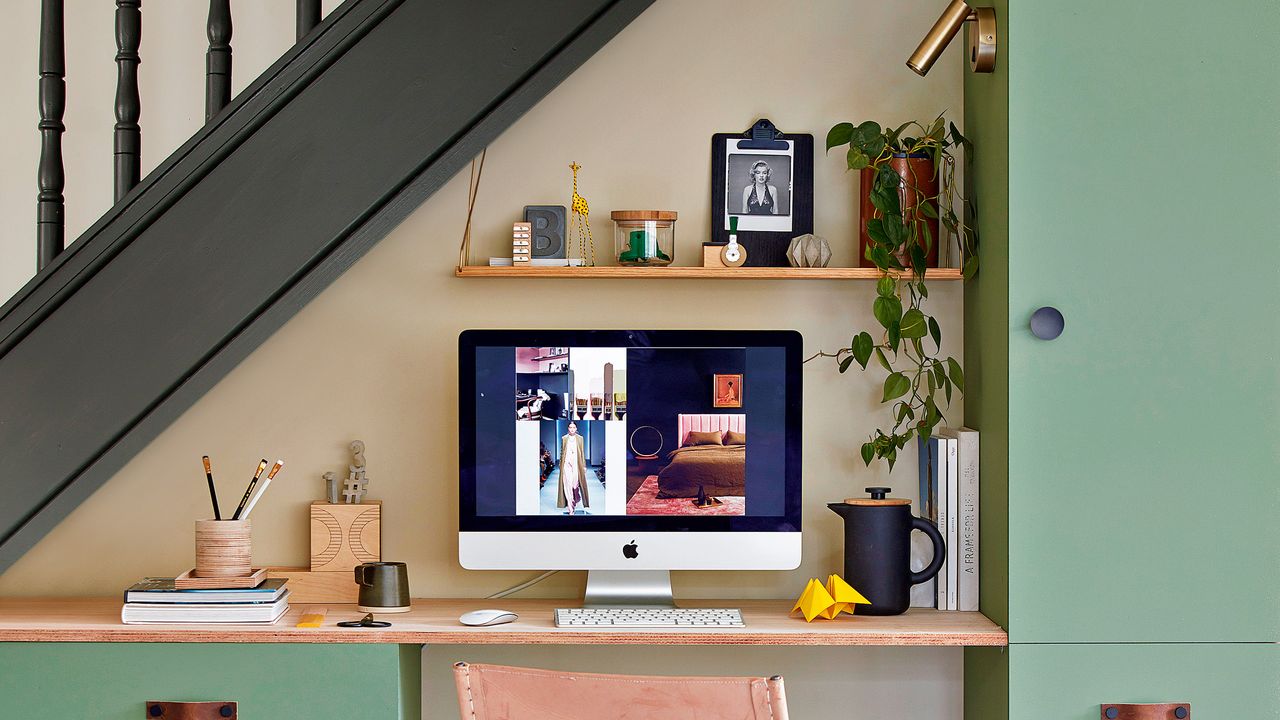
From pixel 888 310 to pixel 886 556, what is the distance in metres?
0.49

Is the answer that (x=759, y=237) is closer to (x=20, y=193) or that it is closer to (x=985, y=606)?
(x=985, y=606)

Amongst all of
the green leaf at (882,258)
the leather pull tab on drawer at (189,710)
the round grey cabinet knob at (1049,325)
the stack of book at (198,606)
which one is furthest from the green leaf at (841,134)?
the leather pull tab on drawer at (189,710)

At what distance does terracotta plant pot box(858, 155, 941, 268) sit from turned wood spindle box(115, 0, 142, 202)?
1.45 m

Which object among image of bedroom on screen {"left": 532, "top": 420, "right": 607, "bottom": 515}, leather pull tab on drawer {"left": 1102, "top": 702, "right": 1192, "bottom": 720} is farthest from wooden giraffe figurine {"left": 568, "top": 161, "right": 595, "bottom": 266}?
leather pull tab on drawer {"left": 1102, "top": 702, "right": 1192, "bottom": 720}

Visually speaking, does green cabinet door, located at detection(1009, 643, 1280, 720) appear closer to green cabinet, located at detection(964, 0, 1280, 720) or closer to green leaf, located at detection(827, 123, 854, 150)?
green cabinet, located at detection(964, 0, 1280, 720)

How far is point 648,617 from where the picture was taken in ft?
6.79

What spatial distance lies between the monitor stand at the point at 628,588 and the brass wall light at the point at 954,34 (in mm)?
1134

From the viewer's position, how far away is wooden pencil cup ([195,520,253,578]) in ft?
6.81

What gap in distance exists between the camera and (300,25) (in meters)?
2.08

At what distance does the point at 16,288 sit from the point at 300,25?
1.04 meters

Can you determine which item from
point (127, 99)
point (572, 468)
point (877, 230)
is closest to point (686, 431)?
point (572, 468)

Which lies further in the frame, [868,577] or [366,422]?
[366,422]

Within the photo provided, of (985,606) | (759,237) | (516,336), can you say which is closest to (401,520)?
(516,336)

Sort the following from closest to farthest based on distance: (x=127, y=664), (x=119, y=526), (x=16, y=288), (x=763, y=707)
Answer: (x=763, y=707), (x=127, y=664), (x=119, y=526), (x=16, y=288)
